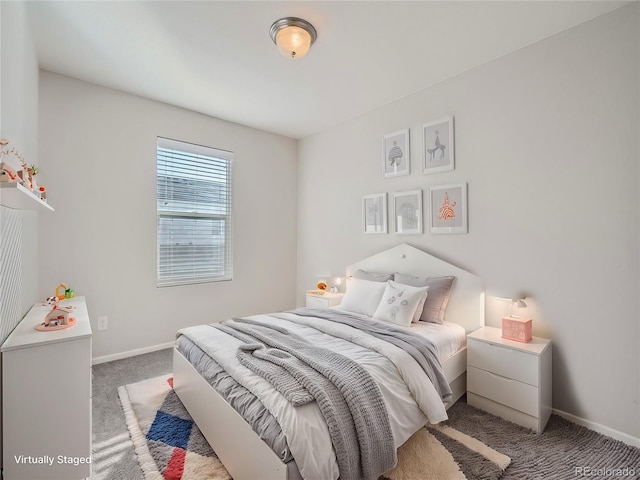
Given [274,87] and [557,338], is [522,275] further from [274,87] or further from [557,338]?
[274,87]

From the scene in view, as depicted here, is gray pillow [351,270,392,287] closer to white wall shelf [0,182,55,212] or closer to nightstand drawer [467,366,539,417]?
nightstand drawer [467,366,539,417]

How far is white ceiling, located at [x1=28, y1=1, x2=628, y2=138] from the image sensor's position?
1.98 metres

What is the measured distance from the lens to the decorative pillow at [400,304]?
2.50 meters

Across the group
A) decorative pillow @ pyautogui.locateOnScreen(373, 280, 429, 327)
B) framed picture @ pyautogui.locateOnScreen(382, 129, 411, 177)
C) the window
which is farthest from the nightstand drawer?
the window

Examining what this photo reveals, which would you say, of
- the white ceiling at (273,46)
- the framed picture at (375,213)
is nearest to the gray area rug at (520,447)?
the framed picture at (375,213)

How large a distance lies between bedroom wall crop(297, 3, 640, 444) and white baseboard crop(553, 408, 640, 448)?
2cm

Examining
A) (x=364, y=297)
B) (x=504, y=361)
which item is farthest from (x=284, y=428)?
(x=364, y=297)

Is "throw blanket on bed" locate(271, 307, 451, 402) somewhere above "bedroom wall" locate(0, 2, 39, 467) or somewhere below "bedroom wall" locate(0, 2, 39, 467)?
below

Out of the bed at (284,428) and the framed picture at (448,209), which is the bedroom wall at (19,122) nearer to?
the bed at (284,428)

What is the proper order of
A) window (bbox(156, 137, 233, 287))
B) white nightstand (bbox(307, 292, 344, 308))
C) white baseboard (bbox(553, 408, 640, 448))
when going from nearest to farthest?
white baseboard (bbox(553, 408, 640, 448))
window (bbox(156, 137, 233, 287))
white nightstand (bbox(307, 292, 344, 308))

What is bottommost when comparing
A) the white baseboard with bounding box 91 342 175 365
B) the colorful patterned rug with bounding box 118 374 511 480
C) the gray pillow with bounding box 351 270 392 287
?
the colorful patterned rug with bounding box 118 374 511 480

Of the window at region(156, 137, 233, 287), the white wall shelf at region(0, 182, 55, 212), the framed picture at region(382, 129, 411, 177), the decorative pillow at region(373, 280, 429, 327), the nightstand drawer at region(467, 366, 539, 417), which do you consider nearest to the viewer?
the white wall shelf at region(0, 182, 55, 212)

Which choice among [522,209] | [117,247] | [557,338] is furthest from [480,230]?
[117,247]

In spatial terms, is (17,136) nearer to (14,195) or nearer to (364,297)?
(14,195)
